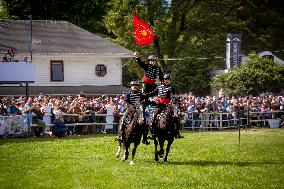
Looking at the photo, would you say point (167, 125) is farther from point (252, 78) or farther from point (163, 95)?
point (252, 78)

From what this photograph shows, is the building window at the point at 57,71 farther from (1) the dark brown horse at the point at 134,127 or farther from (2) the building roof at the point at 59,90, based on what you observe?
(1) the dark brown horse at the point at 134,127

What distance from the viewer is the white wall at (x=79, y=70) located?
4891cm

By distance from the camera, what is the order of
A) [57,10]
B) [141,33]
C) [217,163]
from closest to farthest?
[217,163] → [141,33] → [57,10]

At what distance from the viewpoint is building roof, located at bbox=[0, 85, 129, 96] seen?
46.5m

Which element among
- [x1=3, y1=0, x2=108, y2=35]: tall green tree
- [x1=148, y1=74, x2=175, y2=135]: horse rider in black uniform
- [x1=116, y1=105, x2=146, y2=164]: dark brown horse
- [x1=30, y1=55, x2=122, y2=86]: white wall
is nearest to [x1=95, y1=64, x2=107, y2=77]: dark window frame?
[x1=30, y1=55, x2=122, y2=86]: white wall

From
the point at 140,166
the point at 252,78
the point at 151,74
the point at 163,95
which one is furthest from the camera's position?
the point at 252,78

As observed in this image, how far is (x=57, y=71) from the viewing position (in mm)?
49438

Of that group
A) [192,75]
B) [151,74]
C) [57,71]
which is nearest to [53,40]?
[57,71]

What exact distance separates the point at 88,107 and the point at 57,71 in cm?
1451

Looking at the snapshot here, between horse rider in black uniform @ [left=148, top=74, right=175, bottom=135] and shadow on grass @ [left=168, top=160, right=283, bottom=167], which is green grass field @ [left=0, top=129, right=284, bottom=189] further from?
horse rider in black uniform @ [left=148, top=74, right=175, bottom=135]

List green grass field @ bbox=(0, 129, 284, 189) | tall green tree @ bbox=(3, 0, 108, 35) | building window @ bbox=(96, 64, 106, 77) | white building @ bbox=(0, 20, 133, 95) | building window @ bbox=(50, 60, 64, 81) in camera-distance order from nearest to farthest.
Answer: green grass field @ bbox=(0, 129, 284, 189) < white building @ bbox=(0, 20, 133, 95) < building window @ bbox=(50, 60, 64, 81) < building window @ bbox=(96, 64, 106, 77) < tall green tree @ bbox=(3, 0, 108, 35)

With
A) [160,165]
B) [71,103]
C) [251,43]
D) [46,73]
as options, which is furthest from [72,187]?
[251,43]

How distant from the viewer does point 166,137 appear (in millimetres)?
20797

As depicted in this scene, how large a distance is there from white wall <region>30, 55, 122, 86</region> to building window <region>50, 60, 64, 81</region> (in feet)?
0.82
